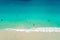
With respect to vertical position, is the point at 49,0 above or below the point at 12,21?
above

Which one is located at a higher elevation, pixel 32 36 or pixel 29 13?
pixel 29 13

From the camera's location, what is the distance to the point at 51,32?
1.04 m

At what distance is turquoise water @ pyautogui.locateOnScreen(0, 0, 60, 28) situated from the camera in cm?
105

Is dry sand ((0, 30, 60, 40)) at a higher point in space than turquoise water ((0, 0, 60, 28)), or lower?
lower

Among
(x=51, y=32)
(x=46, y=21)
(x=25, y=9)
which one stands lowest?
(x=51, y=32)

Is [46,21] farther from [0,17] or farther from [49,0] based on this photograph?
[0,17]

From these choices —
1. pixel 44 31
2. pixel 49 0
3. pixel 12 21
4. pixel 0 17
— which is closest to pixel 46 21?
pixel 44 31

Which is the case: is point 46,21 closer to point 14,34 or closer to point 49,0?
point 49,0

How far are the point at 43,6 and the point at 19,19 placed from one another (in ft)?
0.89

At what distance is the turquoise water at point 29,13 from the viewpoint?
105 cm

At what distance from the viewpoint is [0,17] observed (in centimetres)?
106

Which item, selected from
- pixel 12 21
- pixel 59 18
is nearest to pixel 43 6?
pixel 59 18

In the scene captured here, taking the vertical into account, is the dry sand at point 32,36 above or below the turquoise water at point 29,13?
below

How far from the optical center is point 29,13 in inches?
42.0
